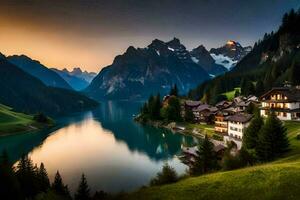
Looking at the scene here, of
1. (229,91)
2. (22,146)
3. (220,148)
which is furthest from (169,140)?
Answer: (229,91)

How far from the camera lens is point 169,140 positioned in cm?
11025

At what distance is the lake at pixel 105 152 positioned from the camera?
222 feet

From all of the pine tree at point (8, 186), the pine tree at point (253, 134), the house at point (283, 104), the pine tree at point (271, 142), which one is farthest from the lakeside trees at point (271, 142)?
the pine tree at point (8, 186)

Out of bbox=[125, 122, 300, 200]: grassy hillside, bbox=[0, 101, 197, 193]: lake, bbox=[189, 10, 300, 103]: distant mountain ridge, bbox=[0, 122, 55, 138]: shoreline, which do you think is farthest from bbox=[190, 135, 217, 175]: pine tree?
bbox=[0, 122, 55, 138]: shoreline

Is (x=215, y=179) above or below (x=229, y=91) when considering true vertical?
below

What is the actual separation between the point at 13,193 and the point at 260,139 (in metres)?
37.4

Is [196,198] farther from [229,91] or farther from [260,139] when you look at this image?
[229,91]

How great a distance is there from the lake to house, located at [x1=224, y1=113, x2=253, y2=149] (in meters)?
15.4

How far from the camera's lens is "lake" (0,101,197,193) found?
67.6m

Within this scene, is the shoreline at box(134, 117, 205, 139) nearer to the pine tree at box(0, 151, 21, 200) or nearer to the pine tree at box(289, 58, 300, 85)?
the pine tree at box(289, 58, 300, 85)

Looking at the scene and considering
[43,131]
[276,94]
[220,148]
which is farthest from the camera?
[43,131]

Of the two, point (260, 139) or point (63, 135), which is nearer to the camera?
point (260, 139)

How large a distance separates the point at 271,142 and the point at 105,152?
191ft

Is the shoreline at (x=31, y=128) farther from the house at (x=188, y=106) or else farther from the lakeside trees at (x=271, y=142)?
the lakeside trees at (x=271, y=142)
